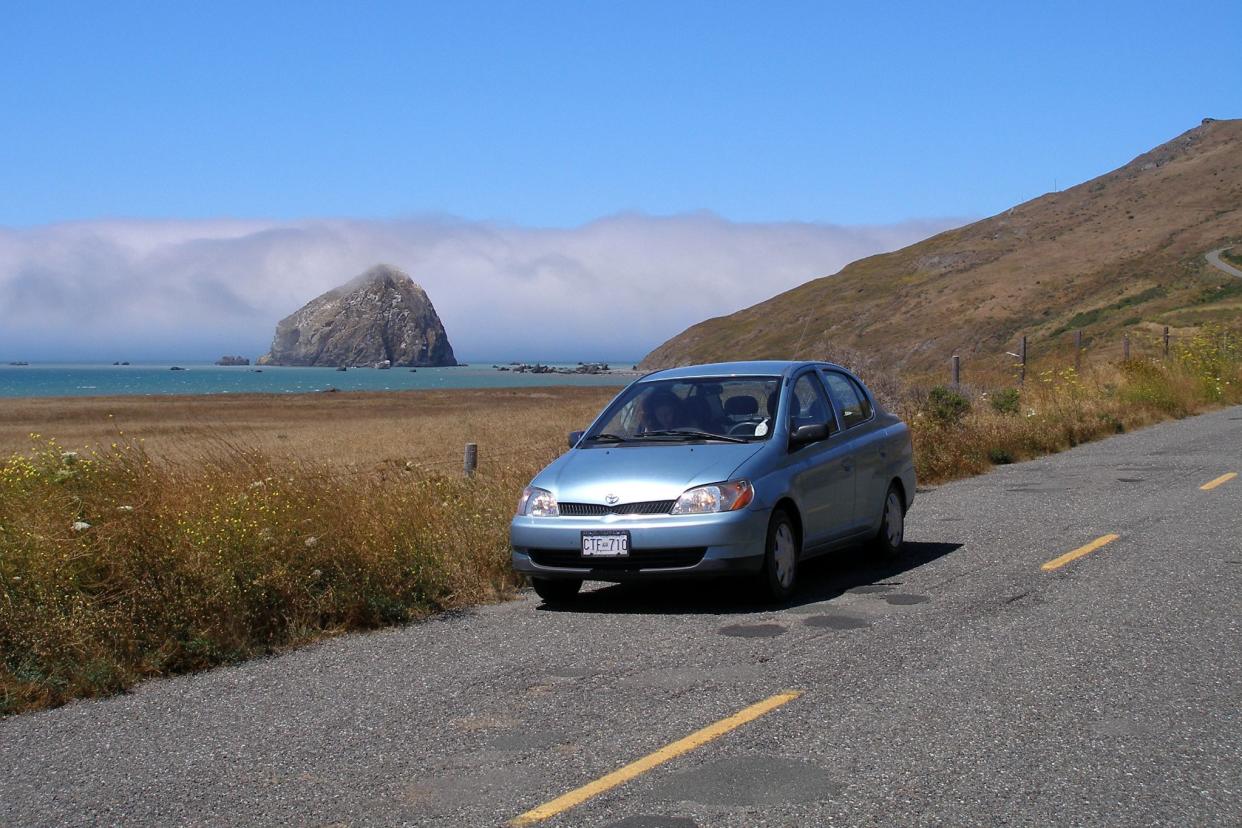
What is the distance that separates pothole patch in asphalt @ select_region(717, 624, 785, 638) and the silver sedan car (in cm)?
48

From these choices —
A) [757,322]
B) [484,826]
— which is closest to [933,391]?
[484,826]

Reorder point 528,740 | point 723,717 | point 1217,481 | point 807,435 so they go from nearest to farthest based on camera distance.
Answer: point 528,740
point 723,717
point 807,435
point 1217,481

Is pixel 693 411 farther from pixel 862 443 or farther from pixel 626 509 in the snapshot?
pixel 862 443

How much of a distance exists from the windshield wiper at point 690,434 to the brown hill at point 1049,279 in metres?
48.4

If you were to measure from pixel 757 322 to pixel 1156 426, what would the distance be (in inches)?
5870

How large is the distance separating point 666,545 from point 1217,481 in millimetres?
10194

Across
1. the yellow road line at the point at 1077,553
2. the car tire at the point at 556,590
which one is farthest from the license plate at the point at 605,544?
the yellow road line at the point at 1077,553

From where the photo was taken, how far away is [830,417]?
1059 cm

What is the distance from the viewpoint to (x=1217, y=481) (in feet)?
52.4

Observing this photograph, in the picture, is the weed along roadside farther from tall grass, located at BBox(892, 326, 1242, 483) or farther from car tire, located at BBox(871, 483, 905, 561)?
tall grass, located at BBox(892, 326, 1242, 483)

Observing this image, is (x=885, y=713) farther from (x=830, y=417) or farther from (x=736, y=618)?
(x=830, y=417)

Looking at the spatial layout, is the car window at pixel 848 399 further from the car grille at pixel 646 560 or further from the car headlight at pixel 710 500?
the car grille at pixel 646 560

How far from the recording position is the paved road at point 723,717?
4.95 metres

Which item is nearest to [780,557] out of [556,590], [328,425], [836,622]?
[836,622]
